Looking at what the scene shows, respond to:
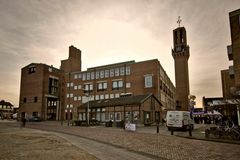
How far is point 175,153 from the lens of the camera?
1140cm

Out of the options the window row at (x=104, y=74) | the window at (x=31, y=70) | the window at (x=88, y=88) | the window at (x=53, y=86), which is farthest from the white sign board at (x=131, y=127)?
the window at (x=31, y=70)

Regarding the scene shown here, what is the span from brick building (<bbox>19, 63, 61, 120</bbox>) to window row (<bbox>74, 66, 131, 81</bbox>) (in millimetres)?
13193

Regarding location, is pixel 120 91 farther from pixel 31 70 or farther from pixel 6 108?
pixel 6 108

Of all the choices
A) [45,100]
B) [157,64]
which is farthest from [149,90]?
[45,100]

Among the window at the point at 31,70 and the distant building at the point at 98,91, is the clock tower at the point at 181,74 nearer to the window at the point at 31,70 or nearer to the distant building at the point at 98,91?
the distant building at the point at 98,91

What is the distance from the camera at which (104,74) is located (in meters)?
65.0

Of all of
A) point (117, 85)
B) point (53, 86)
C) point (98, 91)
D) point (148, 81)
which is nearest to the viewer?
point (148, 81)

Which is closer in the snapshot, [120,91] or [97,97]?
[120,91]

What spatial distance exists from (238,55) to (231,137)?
1348 cm

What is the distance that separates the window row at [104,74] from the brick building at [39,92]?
13.2 meters

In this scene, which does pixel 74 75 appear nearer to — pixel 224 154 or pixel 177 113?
pixel 177 113

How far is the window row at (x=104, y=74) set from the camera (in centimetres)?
6184

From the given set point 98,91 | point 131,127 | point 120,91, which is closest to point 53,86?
point 98,91

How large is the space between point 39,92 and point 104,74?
25.5 metres
